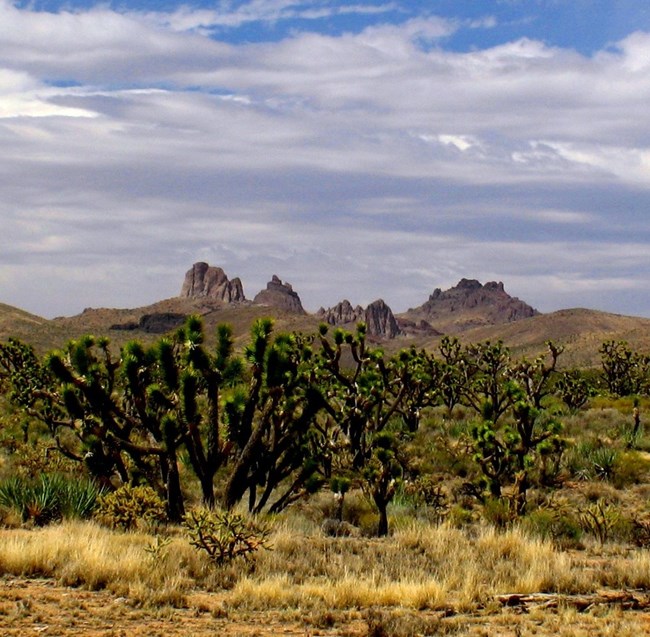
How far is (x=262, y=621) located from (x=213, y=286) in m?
187

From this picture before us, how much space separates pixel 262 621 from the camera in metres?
8.16

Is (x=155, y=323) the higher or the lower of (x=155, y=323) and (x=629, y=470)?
the higher

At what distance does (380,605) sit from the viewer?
8805mm

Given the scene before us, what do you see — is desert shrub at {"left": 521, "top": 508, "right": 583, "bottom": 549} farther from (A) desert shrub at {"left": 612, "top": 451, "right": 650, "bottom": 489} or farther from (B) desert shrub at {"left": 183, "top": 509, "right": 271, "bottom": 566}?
(A) desert shrub at {"left": 612, "top": 451, "right": 650, "bottom": 489}

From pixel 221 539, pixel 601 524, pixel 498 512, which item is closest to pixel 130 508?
pixel 221 539

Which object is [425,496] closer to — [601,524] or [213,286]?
[601,524]

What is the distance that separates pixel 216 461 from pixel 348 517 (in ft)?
9.83

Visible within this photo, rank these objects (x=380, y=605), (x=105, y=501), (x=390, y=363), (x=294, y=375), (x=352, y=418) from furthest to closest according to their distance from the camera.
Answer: (x=390, y=363) → (x=352, y=418) → (x=294, y=375) → (x=105, y=501) → (x=380, y=605)

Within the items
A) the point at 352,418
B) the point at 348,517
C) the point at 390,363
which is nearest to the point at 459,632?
the point at 348,517

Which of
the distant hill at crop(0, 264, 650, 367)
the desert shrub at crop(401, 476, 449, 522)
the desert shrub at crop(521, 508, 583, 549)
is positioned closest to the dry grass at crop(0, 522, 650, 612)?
the desert shrub at crop(521, 508, 583, 549)

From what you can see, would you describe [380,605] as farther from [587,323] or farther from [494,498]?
[587,323]

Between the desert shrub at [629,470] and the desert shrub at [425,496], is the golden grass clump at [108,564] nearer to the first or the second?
the desert shrub at [425,496]

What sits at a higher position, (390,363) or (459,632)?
(390,363)

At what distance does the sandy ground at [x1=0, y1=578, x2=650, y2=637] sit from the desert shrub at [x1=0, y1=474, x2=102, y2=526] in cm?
438
